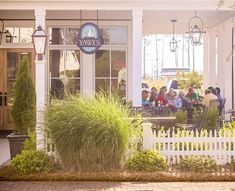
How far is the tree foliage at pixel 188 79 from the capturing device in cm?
4077

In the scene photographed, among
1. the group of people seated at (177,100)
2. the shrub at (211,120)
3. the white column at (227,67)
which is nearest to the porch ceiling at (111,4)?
the shrub at (211,120)

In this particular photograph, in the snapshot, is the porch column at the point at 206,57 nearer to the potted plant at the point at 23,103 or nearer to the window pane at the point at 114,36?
the window pane at the point at 114,36

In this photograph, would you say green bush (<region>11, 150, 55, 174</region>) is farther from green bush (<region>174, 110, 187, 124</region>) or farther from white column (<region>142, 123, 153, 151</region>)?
green bush (<region>174, 110, 187, 124</region>)

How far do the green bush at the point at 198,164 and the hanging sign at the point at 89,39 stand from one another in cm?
431

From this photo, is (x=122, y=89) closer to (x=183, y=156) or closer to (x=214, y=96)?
(x=214, y=96)

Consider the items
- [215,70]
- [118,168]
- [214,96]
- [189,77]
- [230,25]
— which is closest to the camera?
[118,168]

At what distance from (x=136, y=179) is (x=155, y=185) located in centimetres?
40

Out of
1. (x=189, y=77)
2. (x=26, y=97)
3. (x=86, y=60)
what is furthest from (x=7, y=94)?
(x=189, y=77)

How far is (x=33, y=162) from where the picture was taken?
855 cm

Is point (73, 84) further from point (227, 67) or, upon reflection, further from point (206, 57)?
point (206, 57)

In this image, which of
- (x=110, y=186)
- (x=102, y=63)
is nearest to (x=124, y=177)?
(x=110, y=186)

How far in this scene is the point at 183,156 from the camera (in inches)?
356

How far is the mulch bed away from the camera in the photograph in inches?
322

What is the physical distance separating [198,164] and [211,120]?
356cm
